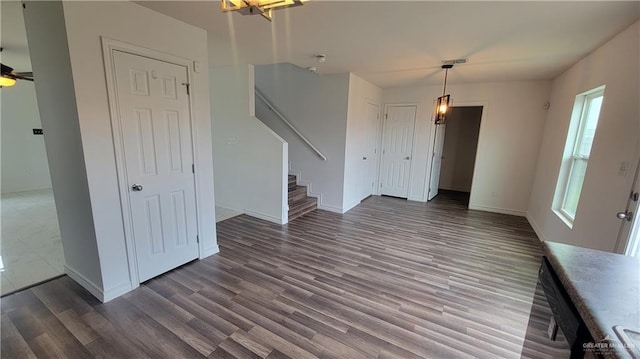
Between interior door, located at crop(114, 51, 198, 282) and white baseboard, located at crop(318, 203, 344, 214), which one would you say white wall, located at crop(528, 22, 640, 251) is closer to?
white baseboard, located at crop(318, 203, 344, 214)

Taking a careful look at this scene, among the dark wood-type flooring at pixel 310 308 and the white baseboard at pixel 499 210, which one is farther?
the white baseboard at pixel 499 210

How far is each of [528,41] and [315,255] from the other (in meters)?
3.16

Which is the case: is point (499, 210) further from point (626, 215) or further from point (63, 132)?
point (63, 132)

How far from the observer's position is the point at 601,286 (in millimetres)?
923

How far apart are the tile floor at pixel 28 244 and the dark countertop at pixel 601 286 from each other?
3.83 meters

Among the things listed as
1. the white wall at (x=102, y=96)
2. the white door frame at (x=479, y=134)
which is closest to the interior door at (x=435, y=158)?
the white door frame at (x=479, y=134)

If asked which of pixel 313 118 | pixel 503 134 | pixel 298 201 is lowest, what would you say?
pixel 298 201

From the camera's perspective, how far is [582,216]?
2.54m

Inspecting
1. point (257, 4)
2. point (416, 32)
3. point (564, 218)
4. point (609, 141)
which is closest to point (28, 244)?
point (257, 4)

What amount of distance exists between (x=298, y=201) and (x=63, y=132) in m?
3.15

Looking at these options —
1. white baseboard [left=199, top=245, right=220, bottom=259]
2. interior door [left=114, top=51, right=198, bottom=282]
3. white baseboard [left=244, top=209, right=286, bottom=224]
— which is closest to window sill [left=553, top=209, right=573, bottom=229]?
white baseboard [left=244, top=209, right=286, bottom=224]

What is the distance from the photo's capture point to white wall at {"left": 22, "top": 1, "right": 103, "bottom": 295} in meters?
1.83

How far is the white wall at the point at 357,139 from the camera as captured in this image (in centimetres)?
444

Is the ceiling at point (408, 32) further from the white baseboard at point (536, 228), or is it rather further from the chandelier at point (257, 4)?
the white baseboard at point (536, 228)
